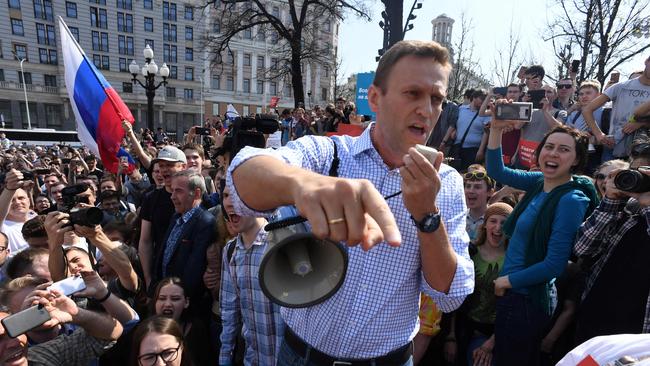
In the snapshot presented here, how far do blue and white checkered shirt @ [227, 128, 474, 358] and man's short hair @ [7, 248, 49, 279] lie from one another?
2.92 metres

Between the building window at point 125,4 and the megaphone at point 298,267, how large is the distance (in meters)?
67.2

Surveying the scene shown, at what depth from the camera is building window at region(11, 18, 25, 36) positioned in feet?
161

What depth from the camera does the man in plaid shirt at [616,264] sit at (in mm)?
2203

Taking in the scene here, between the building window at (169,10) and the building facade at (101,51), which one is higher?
the building window at (169,10)

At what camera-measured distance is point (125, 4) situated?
185ft

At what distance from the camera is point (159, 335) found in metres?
2.72

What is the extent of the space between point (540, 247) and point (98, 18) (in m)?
66.0

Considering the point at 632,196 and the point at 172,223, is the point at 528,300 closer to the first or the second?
the point at 632,196

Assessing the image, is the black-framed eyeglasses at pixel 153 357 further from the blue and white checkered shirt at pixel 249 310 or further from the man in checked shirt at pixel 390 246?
the man in checked shirt at pixel 390 246

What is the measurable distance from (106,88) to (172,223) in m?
4.24

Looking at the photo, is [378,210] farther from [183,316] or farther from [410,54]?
[183,316]

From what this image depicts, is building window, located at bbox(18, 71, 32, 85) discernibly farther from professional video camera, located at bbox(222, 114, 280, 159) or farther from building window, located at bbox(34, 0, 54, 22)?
professional video camera, located at bbox(222, 114, 280, 159)

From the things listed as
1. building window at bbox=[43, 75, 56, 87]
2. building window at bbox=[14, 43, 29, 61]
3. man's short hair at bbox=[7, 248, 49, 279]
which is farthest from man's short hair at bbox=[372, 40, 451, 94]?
building window at bbox=[14, 43, 29, 61]

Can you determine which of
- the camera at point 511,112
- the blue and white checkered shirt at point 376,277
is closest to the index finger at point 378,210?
the blue and white checkered shirt at point 376,277
